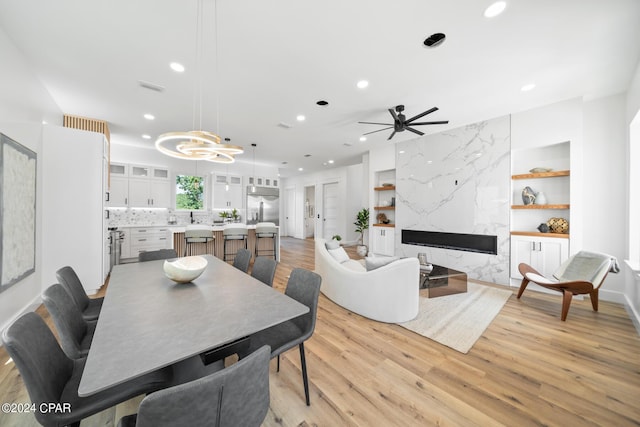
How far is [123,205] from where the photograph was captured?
5.96 m

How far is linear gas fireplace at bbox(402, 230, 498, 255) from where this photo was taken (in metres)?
4.48

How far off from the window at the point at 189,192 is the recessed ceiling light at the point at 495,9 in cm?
731

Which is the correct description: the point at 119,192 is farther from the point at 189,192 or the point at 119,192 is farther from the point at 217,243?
the point at 217,243

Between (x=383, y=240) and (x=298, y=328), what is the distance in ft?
16.1

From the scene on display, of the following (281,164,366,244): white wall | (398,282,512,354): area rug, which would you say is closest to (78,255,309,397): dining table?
(398,282,512,354): area rug

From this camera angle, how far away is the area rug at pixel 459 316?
8.05 feet

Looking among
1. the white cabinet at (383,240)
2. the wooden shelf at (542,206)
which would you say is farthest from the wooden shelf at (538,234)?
the white cabinet at (383,240)

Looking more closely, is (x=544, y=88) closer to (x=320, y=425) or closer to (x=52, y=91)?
(x=320, y=425)

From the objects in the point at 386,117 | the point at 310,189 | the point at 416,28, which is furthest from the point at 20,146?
the point at 310,189

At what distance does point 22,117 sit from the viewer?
2.73 m

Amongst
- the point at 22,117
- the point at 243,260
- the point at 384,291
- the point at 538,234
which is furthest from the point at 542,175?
the point at 22,117

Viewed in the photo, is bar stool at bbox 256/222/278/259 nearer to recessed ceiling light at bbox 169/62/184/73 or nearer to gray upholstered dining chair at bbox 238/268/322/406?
recessed ceiling light at bbox 169/62/184/73

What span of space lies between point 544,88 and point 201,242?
627 centimetres

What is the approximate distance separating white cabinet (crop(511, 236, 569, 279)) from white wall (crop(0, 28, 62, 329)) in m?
6.77
